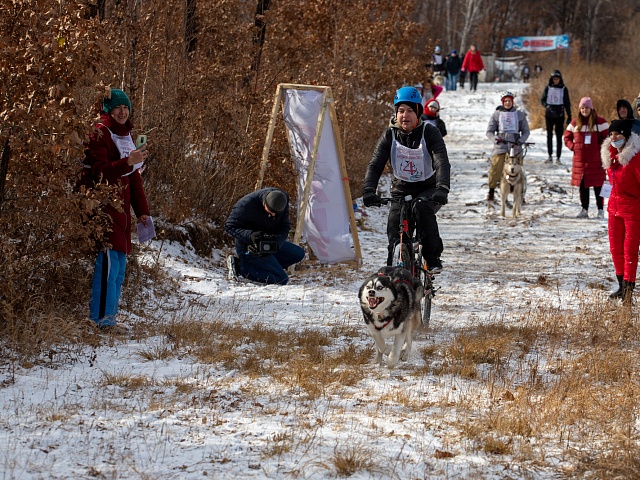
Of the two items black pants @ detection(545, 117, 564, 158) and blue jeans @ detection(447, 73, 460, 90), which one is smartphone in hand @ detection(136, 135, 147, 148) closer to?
black pants @ detection(545, 117, 564, 158)

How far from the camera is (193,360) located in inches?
225

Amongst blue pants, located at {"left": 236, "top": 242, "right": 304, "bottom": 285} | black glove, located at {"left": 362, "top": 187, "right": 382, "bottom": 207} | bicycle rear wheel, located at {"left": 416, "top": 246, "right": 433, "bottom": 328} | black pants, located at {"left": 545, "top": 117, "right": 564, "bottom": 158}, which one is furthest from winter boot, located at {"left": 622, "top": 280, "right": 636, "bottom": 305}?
black pants, located at {"left": 545, "top": 117, "right": 564, "bottom": 158}

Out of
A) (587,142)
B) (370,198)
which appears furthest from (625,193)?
(587,142)

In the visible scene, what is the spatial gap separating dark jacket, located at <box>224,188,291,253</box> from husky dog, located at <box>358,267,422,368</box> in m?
3.35

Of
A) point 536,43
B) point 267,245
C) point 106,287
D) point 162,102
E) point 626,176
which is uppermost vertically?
point 536,43

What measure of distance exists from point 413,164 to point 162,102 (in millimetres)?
4234

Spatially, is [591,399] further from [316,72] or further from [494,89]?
[494,89]

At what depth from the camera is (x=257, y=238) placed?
884 centimetres

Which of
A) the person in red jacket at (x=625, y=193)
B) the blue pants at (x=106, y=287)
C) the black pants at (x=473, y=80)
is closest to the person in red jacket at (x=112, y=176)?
the blue pants at (x=106, y=287)

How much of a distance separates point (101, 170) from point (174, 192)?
3.78 meters

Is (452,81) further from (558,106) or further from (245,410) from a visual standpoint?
(245,410)

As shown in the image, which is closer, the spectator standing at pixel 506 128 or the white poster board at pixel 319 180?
the white poster board at pixel 319 180

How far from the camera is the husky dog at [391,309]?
18.0 ft

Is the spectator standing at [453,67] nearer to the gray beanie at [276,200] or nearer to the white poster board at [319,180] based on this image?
the white poster board at [319,180]
